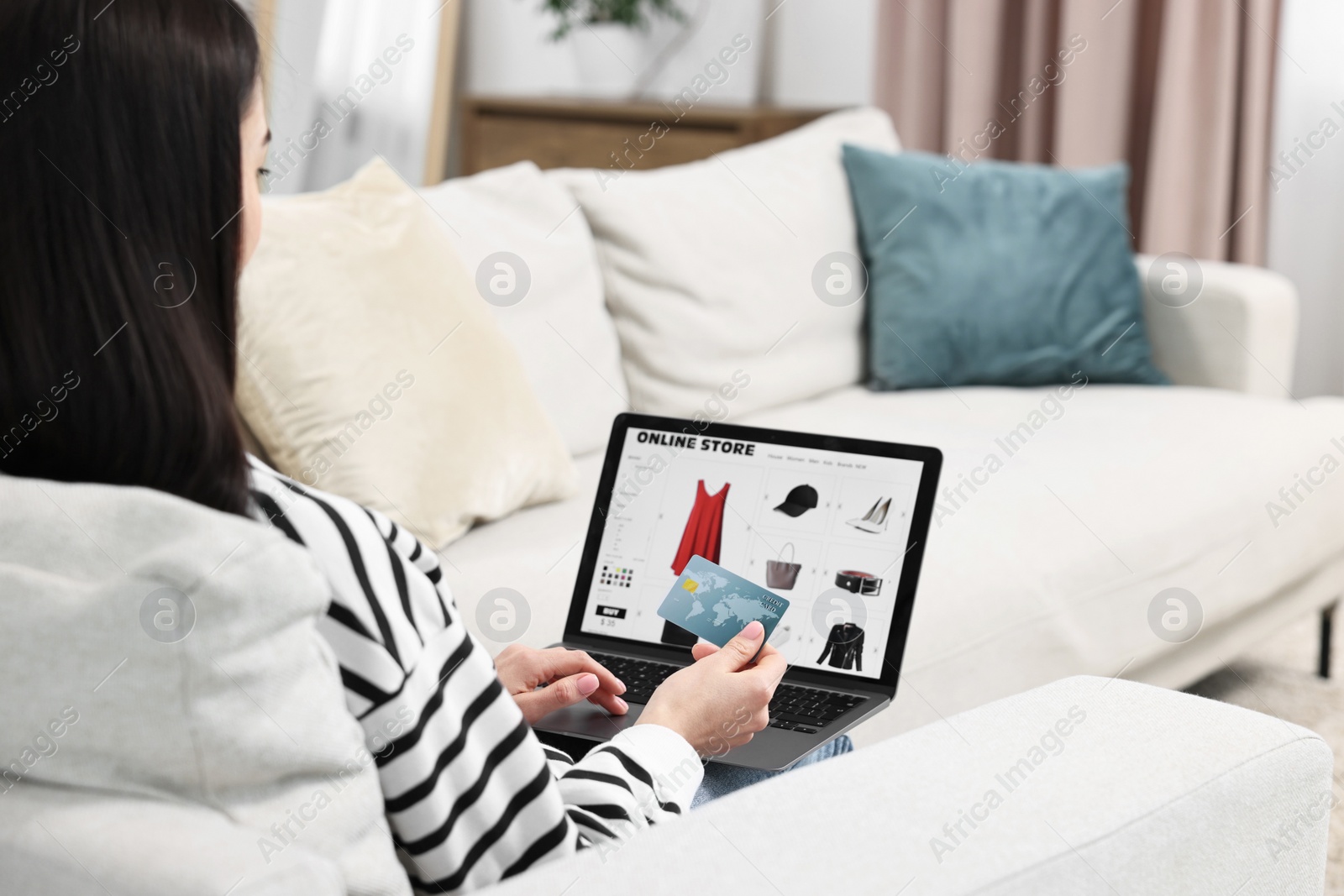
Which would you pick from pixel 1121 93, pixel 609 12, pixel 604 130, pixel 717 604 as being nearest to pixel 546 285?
pixel 717 604

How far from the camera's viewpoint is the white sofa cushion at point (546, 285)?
1.75 metres

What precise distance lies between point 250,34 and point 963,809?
1.65 ft

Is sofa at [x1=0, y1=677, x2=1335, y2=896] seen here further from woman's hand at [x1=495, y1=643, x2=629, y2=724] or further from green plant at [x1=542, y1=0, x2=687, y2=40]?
green plant at [x1=542, y1=0, x2=687, y2=40]

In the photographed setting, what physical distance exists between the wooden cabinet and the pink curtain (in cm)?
35

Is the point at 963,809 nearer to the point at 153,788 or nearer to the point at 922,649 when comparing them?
the point at 153,788

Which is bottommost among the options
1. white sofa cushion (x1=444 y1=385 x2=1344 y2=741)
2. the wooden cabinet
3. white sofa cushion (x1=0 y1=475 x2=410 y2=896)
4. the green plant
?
white sofa cushion (x1=444 y1=385 x2=1344 y2=741)

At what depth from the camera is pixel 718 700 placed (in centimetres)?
86

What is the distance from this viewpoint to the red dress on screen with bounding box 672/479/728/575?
110cm

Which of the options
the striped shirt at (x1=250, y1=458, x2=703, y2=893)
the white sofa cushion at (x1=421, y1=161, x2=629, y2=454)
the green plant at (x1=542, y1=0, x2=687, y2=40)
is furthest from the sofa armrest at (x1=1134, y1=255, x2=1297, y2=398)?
the striped shirt at (x1=250, y1=458, x2=703, y2=893)

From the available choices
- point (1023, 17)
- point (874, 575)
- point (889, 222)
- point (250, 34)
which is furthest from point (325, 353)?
point (1023, 17)

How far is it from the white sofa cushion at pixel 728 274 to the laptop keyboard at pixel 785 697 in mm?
881

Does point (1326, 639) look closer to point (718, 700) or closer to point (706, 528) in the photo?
point (706, 528)

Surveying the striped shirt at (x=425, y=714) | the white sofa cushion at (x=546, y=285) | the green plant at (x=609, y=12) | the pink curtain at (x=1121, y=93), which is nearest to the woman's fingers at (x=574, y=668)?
the striped shirt at (x=425, y=714)

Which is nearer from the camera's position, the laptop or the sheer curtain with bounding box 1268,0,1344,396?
the laptop
